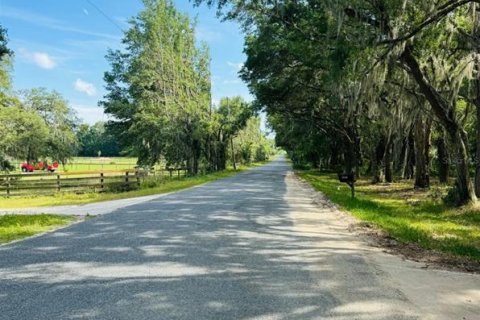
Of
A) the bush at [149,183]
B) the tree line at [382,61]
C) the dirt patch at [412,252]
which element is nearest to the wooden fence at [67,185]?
the bush at [149,183]

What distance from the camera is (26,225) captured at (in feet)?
32.0

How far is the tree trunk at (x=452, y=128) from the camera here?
12727mm

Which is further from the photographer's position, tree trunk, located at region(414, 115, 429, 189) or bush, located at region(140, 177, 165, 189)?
bush, located at region(140, 177, 165, 189)

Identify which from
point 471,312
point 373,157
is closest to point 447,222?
point 471,312

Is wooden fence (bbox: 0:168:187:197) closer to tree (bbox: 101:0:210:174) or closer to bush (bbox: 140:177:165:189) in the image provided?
bush (bbox: 140:177:165:189)

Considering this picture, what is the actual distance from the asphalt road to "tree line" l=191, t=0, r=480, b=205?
4.66 meters

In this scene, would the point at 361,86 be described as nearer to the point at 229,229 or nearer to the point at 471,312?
the point at 229,229

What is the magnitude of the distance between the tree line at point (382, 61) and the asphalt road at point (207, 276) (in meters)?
4.66

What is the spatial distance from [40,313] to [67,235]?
4.37 metres

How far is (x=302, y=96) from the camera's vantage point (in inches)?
1009

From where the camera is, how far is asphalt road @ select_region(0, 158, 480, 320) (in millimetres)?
4133

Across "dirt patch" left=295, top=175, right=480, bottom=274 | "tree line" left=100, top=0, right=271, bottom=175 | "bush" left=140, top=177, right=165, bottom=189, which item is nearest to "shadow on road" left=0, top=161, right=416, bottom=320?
"dirt patch" left=295, top=175, right=480, bottom=274

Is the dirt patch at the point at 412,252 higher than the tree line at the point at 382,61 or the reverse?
the reverse

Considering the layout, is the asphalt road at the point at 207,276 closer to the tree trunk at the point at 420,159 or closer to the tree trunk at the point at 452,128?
the tree trunk at the point at 452,128
